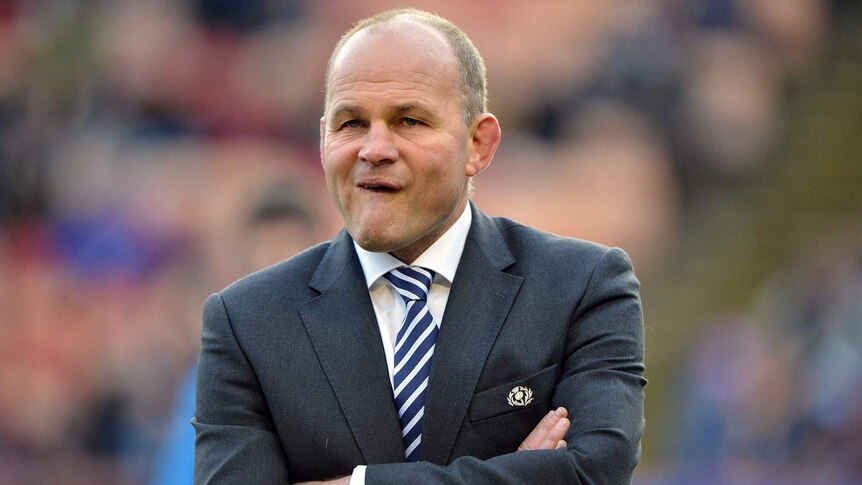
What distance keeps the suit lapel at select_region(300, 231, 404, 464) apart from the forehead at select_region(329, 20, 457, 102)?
0.44 meters

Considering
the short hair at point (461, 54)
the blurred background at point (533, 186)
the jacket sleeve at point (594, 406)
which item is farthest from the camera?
the blurred background at point (533, 186)

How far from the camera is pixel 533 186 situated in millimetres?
9547

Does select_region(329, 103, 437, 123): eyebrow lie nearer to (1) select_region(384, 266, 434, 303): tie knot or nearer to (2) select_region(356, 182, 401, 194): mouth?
(2) select_region(356, 182, 401, 194): mouth

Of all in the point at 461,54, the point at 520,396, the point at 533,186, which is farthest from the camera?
the point at 533,186

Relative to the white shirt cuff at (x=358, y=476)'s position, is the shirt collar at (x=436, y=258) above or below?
above

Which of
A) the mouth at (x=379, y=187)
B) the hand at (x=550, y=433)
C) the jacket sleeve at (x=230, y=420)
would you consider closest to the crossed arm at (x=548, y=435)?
the hand at (x=550, y=433)

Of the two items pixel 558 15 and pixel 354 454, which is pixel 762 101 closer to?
pixel 558 15

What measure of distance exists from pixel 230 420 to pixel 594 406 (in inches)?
32.8

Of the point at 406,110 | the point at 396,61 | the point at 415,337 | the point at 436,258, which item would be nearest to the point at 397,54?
the point at 396,61

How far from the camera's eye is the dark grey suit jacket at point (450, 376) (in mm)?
2951

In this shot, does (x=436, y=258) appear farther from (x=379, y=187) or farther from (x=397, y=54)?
(x=397, y=54)

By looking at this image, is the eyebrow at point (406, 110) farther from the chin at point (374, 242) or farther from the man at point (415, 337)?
the chin at point (374, 242)

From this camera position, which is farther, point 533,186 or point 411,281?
point 533,186

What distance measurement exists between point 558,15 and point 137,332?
3.82 metres
